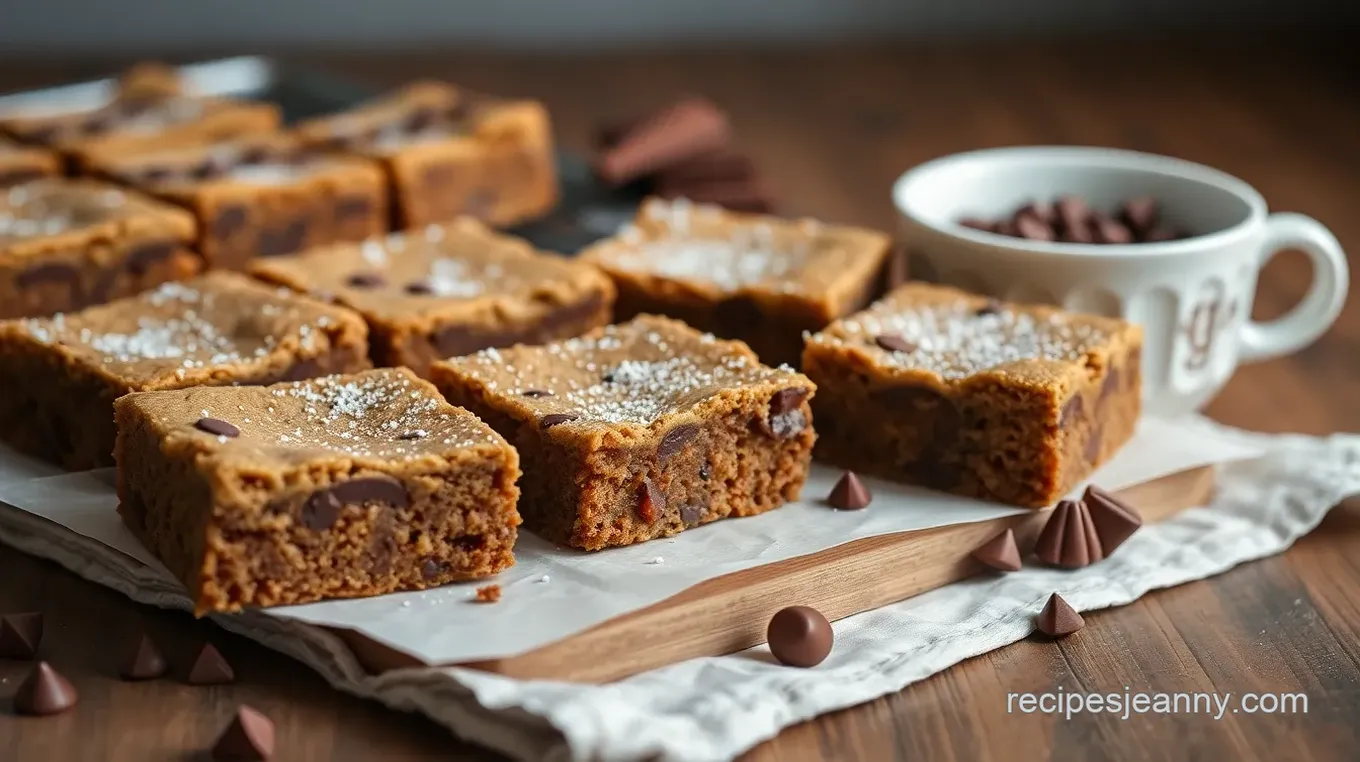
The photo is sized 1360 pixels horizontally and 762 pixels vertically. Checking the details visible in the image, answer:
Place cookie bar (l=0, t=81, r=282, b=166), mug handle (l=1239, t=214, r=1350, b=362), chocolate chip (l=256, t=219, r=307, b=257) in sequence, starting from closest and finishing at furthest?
mug handle (l=1239, t=214, r=1350, b=362), chocolate chip (l=256, t=219, r=307, b=257), cookie bar (l=0, t=81, r=282, b=166)

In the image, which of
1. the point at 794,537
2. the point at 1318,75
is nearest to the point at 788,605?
the point at 794,537

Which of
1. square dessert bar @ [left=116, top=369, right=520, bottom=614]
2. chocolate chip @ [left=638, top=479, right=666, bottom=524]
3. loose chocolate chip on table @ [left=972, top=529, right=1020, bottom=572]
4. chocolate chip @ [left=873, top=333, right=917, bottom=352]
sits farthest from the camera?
chocolate chip @ [left=873, top=333, right=917, bottom=352]

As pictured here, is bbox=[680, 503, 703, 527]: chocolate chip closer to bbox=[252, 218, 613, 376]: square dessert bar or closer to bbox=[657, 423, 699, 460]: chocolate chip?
bbox=[657, 423, 699, 460]: chocolate chip

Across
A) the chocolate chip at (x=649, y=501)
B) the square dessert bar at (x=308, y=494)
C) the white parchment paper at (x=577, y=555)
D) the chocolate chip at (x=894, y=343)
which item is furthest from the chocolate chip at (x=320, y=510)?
the chocolate chip at (x=894, y=343)

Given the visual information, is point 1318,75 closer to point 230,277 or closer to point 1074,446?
point 1074,446

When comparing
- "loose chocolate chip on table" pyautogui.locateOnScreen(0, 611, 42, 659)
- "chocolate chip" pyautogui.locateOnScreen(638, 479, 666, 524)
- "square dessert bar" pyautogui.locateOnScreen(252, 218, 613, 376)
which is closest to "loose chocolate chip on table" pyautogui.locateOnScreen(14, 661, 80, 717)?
"loose chocolate chip on table" pyautogui.locateOnScreen(0, 611, 42, 659)

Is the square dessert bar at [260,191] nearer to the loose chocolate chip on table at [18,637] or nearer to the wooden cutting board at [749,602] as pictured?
the loose chocolate chip on table at [18,637]

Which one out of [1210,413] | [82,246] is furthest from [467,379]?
[1210,413]
